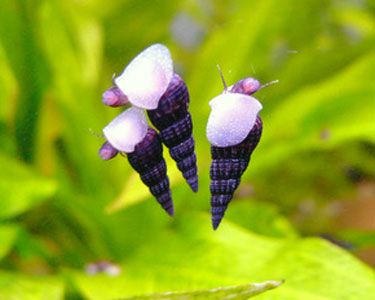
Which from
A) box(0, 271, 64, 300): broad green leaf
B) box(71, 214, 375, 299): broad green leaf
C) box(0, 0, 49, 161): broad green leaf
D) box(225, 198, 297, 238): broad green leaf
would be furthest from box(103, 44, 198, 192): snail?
box(0, 0, 49, 161): broad green leaf

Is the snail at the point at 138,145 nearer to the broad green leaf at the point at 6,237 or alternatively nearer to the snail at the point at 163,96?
the snail at the point at 163,96

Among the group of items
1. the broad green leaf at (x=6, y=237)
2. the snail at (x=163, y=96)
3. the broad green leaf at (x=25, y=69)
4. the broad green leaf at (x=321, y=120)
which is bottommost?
the snail at (x=163, y=96)

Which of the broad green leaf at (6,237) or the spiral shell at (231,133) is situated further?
the broad green leaf at (6,237)

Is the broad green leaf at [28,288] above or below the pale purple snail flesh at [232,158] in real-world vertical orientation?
above

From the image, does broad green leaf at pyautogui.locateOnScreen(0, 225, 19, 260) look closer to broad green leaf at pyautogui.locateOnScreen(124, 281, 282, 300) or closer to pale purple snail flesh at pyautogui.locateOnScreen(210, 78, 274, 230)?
broad green leaf at pyautogui.locateOnScreen(124, 281, 282, 300)

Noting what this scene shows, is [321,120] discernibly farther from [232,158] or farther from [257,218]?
[232,158]

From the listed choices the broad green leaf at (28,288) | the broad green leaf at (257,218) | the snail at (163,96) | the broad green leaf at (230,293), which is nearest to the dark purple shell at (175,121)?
the snail at (163,96)
